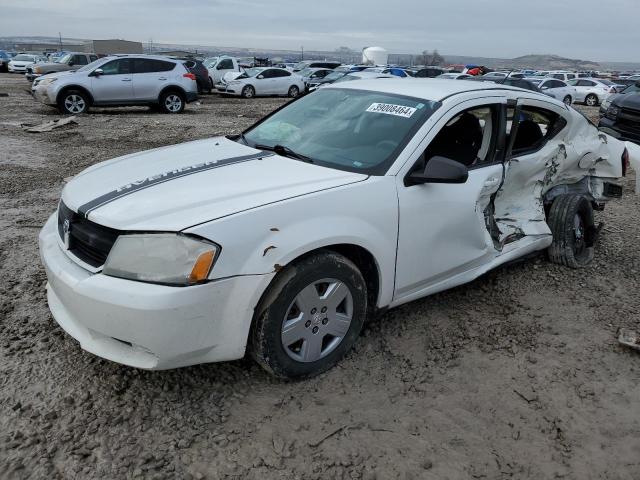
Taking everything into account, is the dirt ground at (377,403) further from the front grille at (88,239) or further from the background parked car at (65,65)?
the background parked car at (65,65)

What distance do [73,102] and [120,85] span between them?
1.26 m

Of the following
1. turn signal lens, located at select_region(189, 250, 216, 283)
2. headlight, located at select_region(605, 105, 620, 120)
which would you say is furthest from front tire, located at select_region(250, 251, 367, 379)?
headlight, located at select_region(605, 105, 620, 120)

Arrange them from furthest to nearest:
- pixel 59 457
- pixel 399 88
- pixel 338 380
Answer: pixel 399 88
pixel 338 380
pixel 59 457

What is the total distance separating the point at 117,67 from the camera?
1402 centimetres

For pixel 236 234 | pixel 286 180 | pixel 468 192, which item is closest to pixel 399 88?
pixel 468 192

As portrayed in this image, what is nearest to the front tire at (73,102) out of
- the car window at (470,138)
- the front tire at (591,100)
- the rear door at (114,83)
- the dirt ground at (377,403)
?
the rear door at (114,83)

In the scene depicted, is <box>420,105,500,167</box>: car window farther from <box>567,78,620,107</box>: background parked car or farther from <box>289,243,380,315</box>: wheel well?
<box>567,78,620,107</box>: background parked car

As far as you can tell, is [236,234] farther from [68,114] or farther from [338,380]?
[68,114]

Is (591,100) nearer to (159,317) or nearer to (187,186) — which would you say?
(187,186)

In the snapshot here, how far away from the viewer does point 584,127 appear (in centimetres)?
457

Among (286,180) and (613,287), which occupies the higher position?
(286,180)

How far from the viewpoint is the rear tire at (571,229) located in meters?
4.30

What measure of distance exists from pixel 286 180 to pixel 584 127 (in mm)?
3112

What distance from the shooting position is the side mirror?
2885 mm
